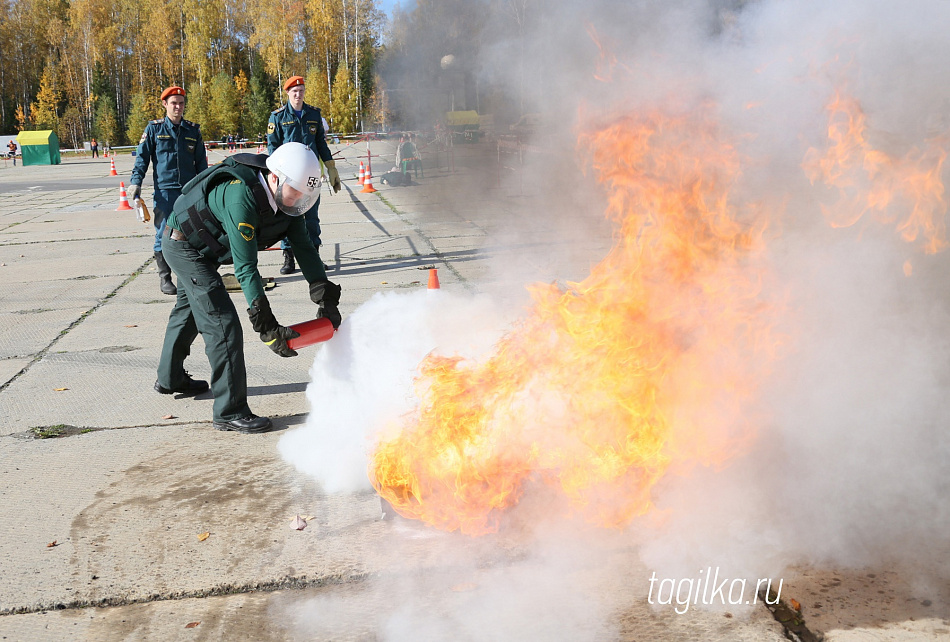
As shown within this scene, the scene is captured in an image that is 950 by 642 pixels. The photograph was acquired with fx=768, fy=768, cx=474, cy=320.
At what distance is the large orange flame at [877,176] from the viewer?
346 cm

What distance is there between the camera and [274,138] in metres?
7.59

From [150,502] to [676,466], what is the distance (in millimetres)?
2290

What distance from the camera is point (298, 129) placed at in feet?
24.4

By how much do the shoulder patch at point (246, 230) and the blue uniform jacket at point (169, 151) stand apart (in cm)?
364

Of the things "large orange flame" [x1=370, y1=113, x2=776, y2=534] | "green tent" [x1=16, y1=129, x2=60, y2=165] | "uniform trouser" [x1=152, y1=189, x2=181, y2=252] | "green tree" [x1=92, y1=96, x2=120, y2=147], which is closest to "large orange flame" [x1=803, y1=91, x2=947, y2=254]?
"large orange flame" [x1=370, y1=113, x2=776, y2=534]

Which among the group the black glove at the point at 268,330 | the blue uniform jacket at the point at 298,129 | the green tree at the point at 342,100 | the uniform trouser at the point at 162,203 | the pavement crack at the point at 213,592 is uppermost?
the green tree at the point at 342,100

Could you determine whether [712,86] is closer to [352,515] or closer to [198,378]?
[352,515]

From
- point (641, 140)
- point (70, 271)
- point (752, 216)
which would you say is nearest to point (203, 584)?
point (752, 216)

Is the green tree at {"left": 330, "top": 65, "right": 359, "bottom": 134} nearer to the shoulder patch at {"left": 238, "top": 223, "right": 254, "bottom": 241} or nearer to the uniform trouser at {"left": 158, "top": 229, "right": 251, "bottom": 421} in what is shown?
the uniform trouser at {"left": 158, "top": 229, "right": 251, "bottom": 421}

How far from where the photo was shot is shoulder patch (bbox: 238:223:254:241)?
358 centimetres

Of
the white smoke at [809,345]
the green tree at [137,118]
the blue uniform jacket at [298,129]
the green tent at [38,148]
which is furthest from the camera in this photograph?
the green tree at [137,118]

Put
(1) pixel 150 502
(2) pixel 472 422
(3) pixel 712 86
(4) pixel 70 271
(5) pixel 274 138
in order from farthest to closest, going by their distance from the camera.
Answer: (4) pixel 70 271, (5) pixel 274 138, (3) pixel 712 86, (1) pixel 150 502, (2) pixel 472 422

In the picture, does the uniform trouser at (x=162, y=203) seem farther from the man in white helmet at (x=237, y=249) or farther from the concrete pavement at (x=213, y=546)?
the man in white helmet at (x=237, y=249)

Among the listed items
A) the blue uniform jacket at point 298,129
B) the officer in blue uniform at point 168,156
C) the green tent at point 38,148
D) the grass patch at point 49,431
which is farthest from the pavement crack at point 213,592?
the green tent at point 38,148
